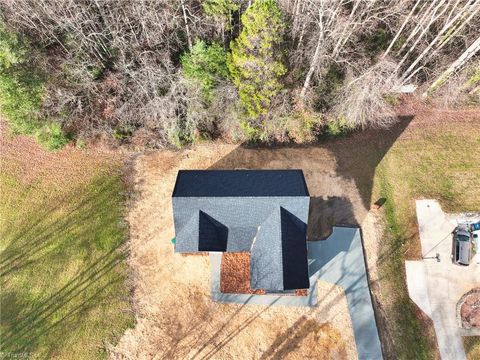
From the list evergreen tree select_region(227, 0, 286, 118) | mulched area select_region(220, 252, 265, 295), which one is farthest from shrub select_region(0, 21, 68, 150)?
mulched area select_region(220, 252, 265, 295)

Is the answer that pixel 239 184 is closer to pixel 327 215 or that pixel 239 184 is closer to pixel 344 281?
pixel 327 215

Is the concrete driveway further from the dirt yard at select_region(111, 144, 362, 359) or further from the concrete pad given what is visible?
the dirt yard at select_region(111, 144, 362, 359)

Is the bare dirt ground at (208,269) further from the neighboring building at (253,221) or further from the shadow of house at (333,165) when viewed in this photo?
the neighboring building at (253,221)

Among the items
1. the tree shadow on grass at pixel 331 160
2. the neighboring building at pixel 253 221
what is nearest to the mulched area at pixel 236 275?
the neighboring building at pixel 253 221

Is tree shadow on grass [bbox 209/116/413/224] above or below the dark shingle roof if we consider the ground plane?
above

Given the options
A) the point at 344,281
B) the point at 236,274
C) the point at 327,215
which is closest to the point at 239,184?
the point at 236,274

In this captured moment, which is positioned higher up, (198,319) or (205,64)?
(205,64)

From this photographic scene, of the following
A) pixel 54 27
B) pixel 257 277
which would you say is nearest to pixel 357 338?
pixel 257 277
